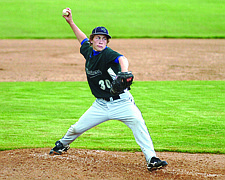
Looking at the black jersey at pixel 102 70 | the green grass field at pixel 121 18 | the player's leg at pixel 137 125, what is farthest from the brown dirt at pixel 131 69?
the green grass field at pixel 121 18

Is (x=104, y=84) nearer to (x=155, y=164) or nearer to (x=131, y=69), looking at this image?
(x=155, y=164)

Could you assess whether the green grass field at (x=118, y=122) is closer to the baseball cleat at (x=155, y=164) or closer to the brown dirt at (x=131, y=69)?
the brown dirt at (x=131, y=69)

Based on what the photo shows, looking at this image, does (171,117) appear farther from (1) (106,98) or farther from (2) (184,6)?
(2) (184,6)

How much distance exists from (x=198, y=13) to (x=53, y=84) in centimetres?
2676

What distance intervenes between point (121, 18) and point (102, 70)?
92.7 ft

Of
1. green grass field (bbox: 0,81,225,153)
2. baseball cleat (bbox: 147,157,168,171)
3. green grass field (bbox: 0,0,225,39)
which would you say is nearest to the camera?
baseball cleat (bbox: 147,157,168,171)

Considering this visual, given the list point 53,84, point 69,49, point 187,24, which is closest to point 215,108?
point 53,84

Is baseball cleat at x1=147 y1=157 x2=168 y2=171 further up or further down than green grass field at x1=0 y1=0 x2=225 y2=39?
further down

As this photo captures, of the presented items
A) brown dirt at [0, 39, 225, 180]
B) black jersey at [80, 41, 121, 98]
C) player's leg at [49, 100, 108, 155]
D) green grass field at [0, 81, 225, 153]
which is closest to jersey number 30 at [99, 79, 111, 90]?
black jersey at [80, 41, 121, 98]

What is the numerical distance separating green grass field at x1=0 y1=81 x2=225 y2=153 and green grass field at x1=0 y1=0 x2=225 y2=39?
47.3 feet

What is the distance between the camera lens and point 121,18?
32344mm

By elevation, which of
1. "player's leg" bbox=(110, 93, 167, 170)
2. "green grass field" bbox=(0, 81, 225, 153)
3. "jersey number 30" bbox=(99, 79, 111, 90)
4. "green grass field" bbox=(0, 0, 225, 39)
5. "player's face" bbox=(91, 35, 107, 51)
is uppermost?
"green grass field" bbox=(0, 0, 225, 39)

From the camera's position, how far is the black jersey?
4.64 metres

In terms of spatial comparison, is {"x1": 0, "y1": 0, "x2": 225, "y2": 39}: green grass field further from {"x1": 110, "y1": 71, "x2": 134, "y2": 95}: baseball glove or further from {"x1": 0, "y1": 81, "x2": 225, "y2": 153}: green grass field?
{"x1": 110, "y1": 71, "x2": 134, "y2": 95}: baseball glove
